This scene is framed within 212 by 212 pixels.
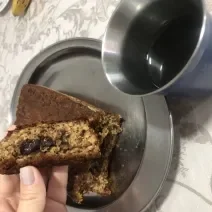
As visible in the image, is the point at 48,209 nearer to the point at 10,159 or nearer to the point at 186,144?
the point at 10,159

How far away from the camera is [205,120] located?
0.72m

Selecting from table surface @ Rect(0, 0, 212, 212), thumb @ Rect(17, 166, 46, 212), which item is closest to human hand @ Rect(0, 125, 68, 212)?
thumb @ Rect(17, 166, 46, 212)

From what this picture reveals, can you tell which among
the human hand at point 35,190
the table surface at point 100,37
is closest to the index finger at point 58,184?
the human hand at point 35,190

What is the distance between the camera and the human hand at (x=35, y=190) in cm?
70

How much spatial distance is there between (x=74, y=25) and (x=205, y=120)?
468 millimetres

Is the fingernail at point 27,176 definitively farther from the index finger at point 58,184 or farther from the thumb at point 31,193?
the index finger at point 58,184

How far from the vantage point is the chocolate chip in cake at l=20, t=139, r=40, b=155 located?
30.0 inches

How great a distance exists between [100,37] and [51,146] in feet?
1.06

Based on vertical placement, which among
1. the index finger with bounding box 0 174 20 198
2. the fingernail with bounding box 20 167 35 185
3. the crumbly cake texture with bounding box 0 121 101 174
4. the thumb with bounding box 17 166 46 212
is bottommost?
the index finger with bounding box 0 174 20 198

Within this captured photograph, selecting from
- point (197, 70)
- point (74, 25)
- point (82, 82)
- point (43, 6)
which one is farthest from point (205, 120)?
point (43, 6)

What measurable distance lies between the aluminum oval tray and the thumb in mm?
200

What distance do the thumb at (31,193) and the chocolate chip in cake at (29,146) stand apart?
1.9 inches

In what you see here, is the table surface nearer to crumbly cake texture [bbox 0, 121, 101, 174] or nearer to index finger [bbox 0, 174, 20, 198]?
crumbly cake texture [bbox 0, 121, 101, 174]

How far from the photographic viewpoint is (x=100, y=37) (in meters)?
0.93
